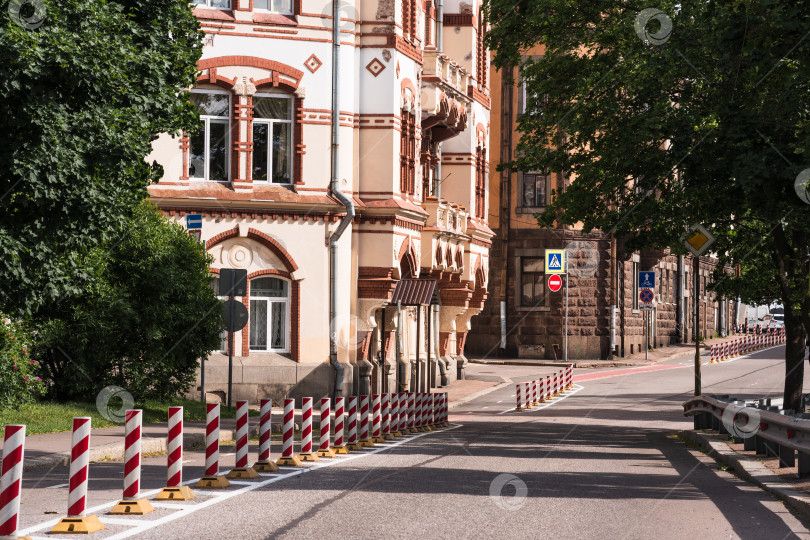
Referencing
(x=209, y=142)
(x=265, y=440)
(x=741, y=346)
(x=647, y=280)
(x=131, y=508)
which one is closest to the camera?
(x=131, y=508)

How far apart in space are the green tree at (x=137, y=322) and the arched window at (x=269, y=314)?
23.0ft

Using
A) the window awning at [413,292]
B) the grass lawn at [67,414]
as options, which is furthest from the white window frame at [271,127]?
the grass lawn at [67,414]

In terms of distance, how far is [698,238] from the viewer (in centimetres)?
2267

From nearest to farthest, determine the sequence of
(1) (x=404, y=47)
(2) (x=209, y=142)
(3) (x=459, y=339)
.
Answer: (2) (x=209, y=142)
(1) (x=404, y=47)
(3) (x=459, y=339)

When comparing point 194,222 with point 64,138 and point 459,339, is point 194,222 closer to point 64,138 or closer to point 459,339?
point 64,138

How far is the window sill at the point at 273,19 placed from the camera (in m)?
31.5

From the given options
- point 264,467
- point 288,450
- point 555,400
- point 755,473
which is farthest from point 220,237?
point 755,473

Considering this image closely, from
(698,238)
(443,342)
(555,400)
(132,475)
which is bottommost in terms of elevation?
(555,400)

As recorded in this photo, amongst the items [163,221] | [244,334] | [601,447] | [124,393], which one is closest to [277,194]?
[244,334]

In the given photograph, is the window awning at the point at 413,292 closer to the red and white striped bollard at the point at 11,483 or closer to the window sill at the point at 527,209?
the window sill at the point at 527,209

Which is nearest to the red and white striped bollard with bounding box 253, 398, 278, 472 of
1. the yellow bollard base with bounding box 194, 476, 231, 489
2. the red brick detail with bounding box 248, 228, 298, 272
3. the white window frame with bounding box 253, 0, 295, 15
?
the yellow bollard base with bounding box 194, 476, 231, 489

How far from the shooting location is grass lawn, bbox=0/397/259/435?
1944 cm

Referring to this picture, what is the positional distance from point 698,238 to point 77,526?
49.7 feet

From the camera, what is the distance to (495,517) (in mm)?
11258
